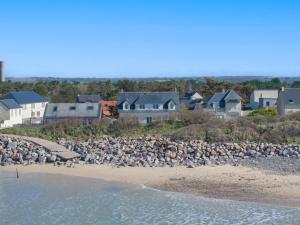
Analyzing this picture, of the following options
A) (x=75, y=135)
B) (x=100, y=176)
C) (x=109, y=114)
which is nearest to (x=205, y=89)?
(x=109, y=114)

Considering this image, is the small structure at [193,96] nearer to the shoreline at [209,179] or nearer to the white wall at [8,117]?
the white wall at [8,117]

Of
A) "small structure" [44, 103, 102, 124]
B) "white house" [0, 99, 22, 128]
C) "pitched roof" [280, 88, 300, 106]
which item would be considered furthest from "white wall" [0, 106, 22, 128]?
"pitched roof" [280, 88, 300, 106]

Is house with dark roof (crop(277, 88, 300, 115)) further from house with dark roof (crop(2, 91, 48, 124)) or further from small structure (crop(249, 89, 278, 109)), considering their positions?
house with dark roof (crop(2, 91, 48, 124))

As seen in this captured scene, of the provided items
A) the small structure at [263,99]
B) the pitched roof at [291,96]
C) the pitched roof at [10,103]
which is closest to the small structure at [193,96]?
the small structure at [263,99]

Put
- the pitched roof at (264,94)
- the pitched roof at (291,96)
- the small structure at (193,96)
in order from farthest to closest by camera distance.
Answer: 1. the small structure at (193,96)
2. the pitched roof at (264,94)
3. the pitched roof at (291,96)

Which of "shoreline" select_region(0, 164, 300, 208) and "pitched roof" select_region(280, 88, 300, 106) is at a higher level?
"pitched roof" select_region(280, 88, 300, 106)

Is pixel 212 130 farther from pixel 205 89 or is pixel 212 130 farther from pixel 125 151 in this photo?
pixel 205 89
